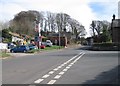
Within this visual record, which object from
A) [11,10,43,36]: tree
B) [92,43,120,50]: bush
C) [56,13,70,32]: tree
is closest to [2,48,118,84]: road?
[92,43,120,50]: bush

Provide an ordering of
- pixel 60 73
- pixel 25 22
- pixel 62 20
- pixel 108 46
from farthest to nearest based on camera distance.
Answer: pixel 62 20 < pixel 25 22 < pixel 108 46 < pixel 60 73

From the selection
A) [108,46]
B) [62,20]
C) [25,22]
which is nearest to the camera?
[108,46]

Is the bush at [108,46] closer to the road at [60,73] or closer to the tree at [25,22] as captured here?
the tree at [25,22]

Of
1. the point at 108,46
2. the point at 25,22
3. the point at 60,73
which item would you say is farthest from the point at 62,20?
the point at 60,73

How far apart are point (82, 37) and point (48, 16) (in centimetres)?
2872

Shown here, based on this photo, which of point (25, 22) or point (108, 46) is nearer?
point (108, 46)

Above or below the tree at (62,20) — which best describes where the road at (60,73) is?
below

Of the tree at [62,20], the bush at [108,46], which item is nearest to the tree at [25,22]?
the tree at [62,20]

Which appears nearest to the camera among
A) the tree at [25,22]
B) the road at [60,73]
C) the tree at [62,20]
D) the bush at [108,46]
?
the road at [60,73]

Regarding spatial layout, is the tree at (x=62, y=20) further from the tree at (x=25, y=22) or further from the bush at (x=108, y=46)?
the bush at (x=108, y=46)

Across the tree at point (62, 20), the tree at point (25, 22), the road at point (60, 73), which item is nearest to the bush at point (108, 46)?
the tree at point (25, 22)

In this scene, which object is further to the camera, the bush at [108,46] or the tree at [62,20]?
the tree at [62,20]

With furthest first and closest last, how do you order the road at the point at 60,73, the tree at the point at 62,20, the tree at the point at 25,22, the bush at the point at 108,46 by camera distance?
1. the tree at the point at 62,20
2. the tree at the point at 25,22
3. the bush at the point at 108,46
4. the road at the point at 60,73

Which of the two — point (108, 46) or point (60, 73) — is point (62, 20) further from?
point (60, 73)
